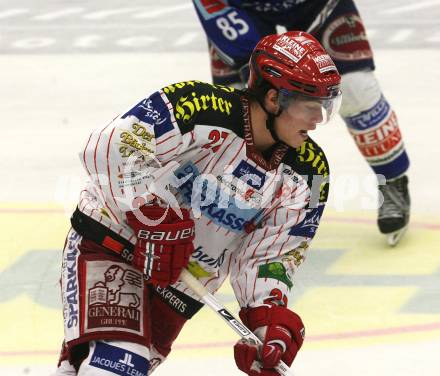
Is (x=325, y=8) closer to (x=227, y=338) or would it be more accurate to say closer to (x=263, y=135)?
(x=227, y=338)

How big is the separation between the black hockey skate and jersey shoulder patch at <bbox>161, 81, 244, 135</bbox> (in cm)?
223

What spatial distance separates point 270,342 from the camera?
322 centimetres

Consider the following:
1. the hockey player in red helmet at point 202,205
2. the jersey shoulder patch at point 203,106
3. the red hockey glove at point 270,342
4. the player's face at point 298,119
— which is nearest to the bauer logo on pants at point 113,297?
the hockey player in red helmet at point 202,205

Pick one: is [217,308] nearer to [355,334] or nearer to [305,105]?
[305,105]

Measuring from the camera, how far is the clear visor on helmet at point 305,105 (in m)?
3.22

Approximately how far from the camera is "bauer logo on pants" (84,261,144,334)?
3.19m

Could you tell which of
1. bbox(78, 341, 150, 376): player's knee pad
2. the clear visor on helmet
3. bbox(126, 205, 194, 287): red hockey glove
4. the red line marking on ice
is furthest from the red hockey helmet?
the red line marking on ice

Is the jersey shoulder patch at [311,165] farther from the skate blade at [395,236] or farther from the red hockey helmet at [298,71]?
the skate blade at [395,236]

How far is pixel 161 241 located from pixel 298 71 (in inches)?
22.4

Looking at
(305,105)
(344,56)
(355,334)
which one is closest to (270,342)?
(305,105)

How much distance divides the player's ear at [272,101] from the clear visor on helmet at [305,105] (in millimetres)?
16

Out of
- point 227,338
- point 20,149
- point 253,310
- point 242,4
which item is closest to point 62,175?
point 20,149

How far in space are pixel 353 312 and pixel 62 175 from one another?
87.6 inches

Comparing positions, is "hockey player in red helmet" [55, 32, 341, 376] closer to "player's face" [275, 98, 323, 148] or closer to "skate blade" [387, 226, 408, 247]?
"player's face" [275, 98, 323, 148]
